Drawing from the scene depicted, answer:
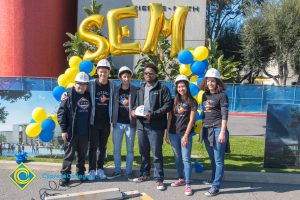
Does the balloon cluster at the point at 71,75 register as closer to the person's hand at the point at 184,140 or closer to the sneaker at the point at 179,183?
the person's hand at the point at 184,140

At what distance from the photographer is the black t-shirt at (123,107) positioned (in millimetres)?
5523

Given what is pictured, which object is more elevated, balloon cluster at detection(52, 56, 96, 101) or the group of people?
balloon cluster at detection(52, 56, 96, 101)

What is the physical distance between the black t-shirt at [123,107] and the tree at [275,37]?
22468mm

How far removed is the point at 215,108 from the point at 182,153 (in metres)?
0.84

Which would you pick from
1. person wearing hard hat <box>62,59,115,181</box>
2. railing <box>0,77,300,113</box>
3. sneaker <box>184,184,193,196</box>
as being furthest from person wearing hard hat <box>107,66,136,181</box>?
railing <box>0,77,300,113</box>

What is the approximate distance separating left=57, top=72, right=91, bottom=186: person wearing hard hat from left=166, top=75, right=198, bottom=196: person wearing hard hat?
4.42 ft

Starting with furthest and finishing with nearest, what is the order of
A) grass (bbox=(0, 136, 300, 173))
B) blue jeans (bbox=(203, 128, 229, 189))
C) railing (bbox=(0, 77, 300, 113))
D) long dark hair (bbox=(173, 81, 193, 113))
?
railing (bbox=(0, 77, 300, 113)) → grass (bbox=(0, 136, 300, 173)) → long dark hair (bbox=(173, 81, 193, 113)) → blue jeans (bbox=(203, 128, 229, 189))

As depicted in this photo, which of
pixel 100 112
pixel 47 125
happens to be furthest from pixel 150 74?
pixel 47 125

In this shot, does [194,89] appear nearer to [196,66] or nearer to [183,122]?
[196,66]

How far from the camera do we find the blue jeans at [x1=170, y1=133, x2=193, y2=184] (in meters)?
5.08

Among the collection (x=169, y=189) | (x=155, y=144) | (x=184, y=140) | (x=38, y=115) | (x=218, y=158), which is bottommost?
(x=169, y=189)

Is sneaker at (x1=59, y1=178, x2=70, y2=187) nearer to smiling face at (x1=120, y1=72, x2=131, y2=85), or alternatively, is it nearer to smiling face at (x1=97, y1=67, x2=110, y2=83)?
smiling face at (x1=97, y1=67, x2=110, y2=83)

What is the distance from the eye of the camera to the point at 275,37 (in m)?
25.8

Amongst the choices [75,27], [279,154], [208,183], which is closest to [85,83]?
[208,183]
